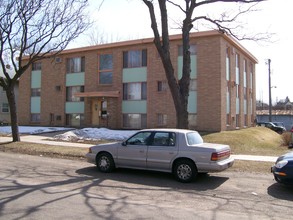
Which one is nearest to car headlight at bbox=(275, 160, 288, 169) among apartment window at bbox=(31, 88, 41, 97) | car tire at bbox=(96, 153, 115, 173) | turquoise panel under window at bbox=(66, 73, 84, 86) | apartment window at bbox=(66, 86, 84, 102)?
car tire at bbox=(96, 153, 115, 173)

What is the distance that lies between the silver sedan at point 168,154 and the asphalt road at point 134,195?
0.35 meters

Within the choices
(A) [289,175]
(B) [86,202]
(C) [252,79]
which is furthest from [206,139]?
(C) [252,79]

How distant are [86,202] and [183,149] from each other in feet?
11.2

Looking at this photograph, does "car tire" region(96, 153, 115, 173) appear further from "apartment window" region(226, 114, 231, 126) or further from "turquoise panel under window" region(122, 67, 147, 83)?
"apartment window" region(226, 114, 231, 126)

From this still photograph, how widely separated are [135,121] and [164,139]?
1911 cm

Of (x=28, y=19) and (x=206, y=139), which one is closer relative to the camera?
(x=28, y=19)

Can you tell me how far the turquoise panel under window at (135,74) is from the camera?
2811 centimetres

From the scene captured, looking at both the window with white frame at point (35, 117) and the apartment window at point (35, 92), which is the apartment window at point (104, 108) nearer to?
the window with white frame at point (35, 117)

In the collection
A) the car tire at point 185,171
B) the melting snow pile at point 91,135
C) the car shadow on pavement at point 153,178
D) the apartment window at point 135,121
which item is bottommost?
the car shadow on pavement at point 153,178

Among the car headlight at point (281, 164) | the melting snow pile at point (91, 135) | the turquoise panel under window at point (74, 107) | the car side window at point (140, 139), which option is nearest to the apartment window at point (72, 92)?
the turquoise panel under window at point (74, 107)

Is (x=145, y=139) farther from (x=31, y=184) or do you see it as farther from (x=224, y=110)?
(x=224, y=110)

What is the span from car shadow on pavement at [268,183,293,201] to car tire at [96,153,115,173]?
4579 mm

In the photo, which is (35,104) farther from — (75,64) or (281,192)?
(281,192)

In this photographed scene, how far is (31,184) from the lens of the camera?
8.21 metres
